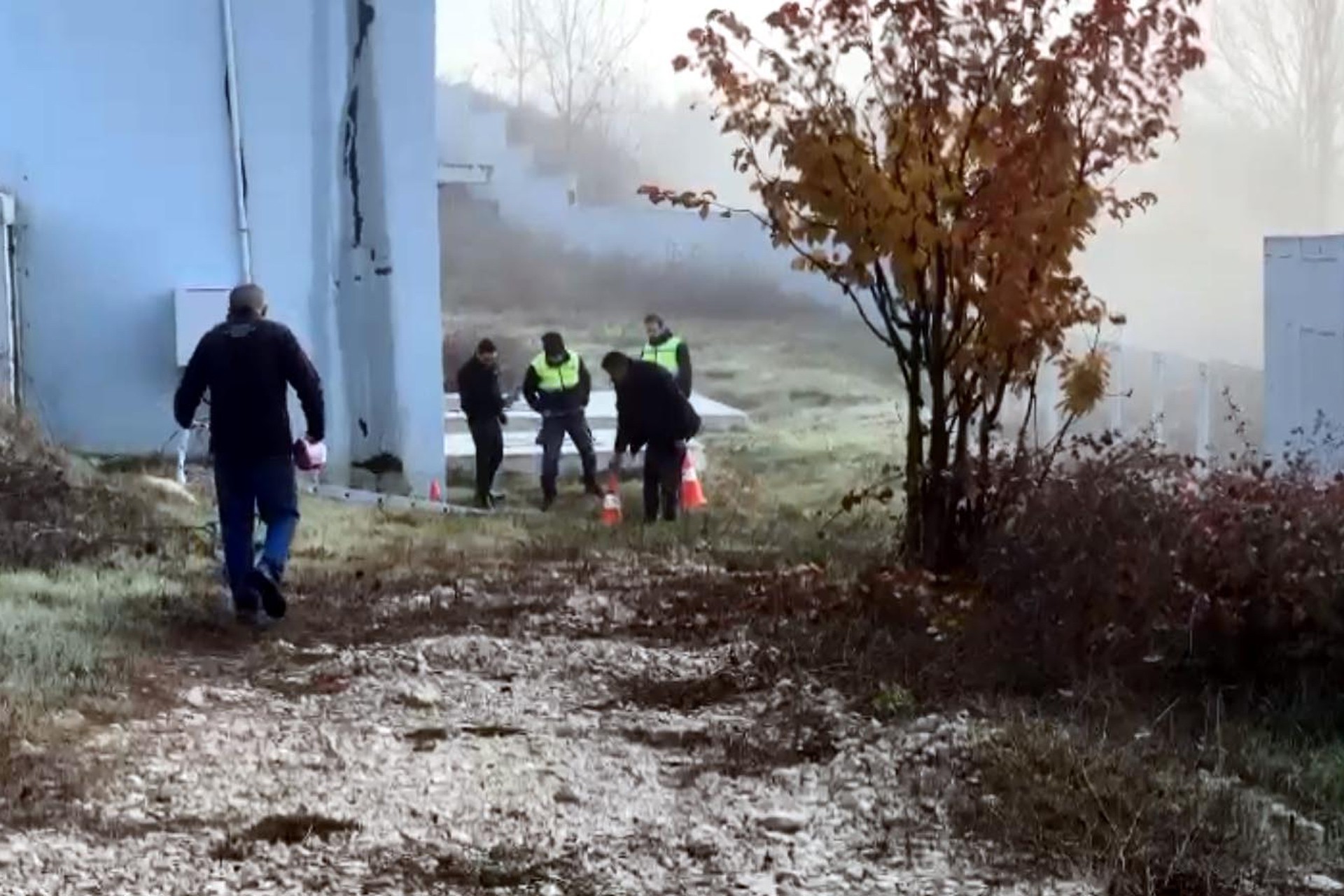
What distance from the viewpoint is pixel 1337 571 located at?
19.9ft

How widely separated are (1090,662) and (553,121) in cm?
3680

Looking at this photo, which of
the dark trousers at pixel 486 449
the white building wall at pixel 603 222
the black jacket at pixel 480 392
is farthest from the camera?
the white building wall at pixel 603 222

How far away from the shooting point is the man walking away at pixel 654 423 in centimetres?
1227

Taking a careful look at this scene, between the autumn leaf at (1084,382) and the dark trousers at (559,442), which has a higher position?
the autumn leaf at (1084,382)

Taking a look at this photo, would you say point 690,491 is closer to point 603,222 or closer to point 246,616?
point 246,616

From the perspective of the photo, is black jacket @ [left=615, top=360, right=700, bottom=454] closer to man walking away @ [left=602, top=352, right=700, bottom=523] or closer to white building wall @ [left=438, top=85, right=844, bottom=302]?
man walking away @ [left=602, top=352, right=700, bottom=523]

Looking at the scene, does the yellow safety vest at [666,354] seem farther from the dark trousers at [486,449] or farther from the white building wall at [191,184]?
the white building wall at [191,184]

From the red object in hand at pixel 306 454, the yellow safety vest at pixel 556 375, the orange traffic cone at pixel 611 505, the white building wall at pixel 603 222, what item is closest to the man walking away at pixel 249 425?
the red object in hand at pixel 306 454

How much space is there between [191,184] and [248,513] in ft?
23.7

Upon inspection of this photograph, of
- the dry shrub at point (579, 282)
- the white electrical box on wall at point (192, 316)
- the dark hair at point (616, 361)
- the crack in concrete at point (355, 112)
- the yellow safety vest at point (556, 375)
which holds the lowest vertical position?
the yellow safety vest at point (556, 375)

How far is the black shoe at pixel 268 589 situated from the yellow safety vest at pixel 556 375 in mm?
6625

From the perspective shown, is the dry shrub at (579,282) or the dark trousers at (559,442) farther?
the dry shrub at (579,282)

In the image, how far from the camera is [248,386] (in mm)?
7812

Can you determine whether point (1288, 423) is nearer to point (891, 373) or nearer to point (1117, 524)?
point (1117, 524)
